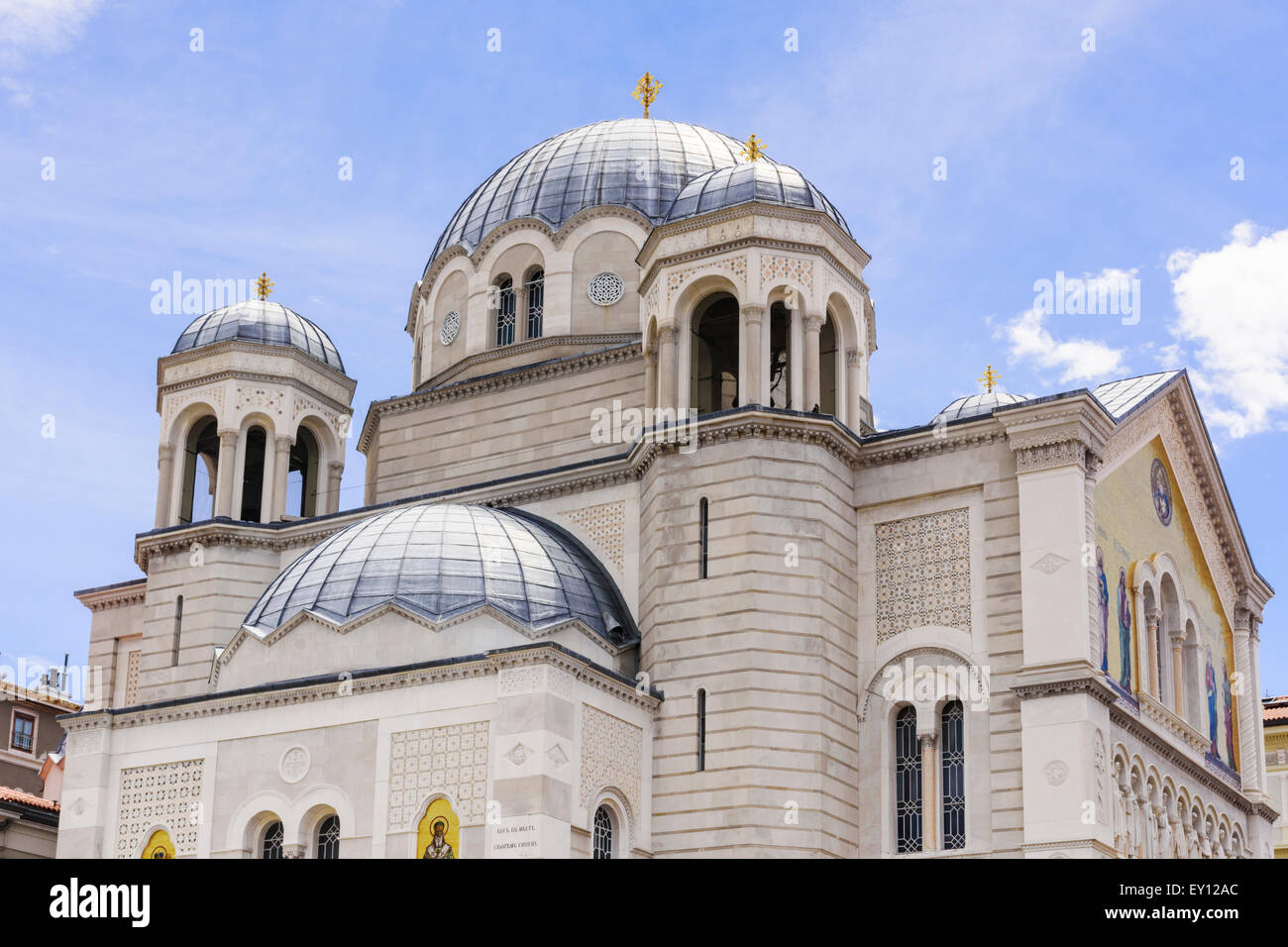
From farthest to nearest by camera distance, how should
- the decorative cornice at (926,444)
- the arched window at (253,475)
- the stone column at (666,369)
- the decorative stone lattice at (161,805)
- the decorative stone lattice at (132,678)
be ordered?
the arched window at (253,475)
the decorative stone lattice at (132,678)
the stone column at (666,369)
the decorative cornice at (926,444)
the decorative stone lattice at (161,805)

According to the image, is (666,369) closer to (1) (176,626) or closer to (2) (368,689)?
(2) (368,689)

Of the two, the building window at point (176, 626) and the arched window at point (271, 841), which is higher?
the building window at point (176, 626)

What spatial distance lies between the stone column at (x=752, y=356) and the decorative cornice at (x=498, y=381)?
4611mm

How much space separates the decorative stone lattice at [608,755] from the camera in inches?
1156

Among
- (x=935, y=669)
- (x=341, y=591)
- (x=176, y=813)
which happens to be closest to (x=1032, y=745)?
(x=935, y=669)

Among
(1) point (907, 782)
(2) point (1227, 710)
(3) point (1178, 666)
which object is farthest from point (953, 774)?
(2) point (1227, 710)

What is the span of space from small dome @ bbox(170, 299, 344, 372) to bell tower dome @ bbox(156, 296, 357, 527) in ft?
0.07

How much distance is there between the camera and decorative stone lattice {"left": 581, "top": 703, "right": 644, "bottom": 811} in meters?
29.4

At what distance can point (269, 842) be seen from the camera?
101ft

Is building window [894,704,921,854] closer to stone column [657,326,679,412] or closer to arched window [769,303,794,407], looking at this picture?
arched window [769,303,794,407]

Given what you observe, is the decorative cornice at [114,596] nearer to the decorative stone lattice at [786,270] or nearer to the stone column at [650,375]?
the stone column at [650,375]

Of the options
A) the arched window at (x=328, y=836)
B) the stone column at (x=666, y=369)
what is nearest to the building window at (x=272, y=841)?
the arched window at (x=328, y=836)
